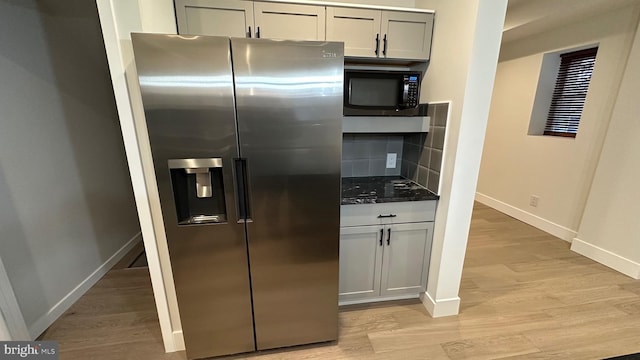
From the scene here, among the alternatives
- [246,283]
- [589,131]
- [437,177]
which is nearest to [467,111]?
[437,177]

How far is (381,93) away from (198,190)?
134 centimetres

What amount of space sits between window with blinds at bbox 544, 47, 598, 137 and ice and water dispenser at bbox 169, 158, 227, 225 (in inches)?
151

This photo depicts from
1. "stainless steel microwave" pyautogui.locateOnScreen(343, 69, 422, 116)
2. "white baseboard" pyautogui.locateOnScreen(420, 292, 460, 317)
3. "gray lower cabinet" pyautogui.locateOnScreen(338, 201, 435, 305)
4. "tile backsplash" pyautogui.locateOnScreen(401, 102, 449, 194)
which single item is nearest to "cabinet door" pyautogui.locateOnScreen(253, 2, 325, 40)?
"stainless steel microwave" pyautogui.locateOnScreen(343, 69, 422, 116)

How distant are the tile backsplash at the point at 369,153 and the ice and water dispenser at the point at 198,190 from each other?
46.6 inches

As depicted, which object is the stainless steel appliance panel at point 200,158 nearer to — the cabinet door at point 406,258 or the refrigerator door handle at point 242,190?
the refrigerator door handle at point 242,190

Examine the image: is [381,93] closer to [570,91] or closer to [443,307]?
[443,307]

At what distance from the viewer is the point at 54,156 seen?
1.98m

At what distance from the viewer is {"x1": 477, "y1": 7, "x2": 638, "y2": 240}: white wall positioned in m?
2.56

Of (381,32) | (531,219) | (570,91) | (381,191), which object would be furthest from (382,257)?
(570,91)

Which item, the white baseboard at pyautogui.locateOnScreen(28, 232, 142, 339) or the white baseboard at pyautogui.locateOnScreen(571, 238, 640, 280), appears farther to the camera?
the white baseboard at pyautogui.locateOnScreen(571, 238, 640, 280)

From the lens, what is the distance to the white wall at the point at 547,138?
256 cm

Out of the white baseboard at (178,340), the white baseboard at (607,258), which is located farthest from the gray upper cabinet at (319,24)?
the white baseboard at (607,258)

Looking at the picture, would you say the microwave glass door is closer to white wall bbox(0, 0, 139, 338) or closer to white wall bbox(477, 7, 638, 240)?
white wall bbox(0, 0, 139, 338)

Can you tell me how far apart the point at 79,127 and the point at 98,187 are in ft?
1.83
